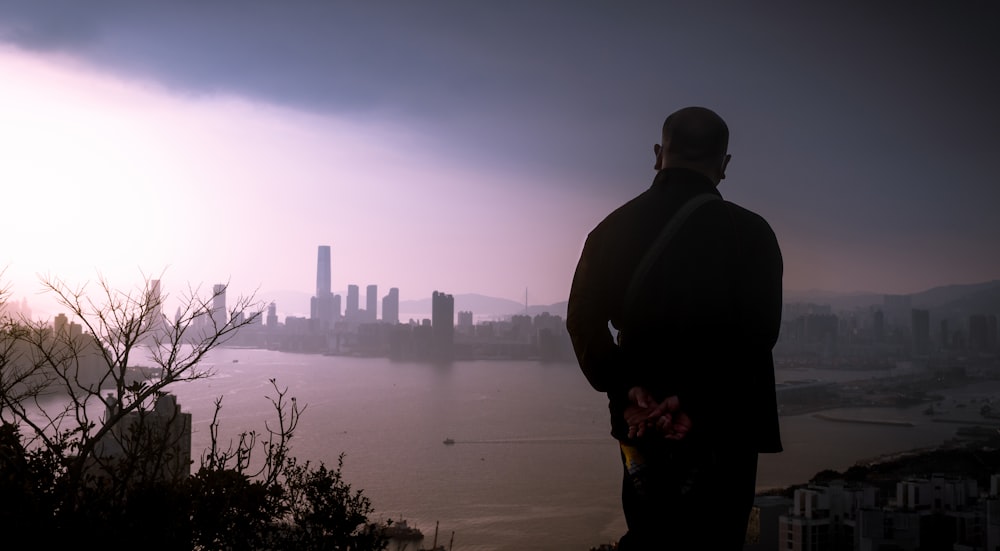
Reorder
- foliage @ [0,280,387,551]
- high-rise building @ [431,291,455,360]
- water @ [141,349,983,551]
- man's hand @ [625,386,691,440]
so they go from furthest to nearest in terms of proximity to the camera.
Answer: high-rise building @ [431,291,455,360]
water @ [141,349,983,551]
foliage @ [0,280,387,551]
man's hand @ [625,386,691,440]

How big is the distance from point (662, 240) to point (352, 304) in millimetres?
33415

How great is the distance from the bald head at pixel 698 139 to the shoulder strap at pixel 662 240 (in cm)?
5

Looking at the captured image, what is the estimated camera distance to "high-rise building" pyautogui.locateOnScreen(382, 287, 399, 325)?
3184 cm

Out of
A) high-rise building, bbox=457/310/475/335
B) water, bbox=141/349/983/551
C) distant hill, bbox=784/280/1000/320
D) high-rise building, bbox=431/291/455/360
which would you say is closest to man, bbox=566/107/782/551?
water, bbox=141/349/983/551

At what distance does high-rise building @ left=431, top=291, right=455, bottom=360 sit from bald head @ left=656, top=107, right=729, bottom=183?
24.0 m

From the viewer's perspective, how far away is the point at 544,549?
546 centimetres

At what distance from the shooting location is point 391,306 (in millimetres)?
32344

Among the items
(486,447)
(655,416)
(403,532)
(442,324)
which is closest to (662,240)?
(655,416)

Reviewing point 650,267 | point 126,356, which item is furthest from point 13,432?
point 650,267

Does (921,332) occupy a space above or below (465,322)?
below

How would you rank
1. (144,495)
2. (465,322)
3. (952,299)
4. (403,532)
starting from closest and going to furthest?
(144,495) < (403,532) < (952,299) < (465,322)

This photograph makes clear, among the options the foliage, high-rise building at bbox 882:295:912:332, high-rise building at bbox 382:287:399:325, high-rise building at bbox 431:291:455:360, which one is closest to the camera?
the foliage

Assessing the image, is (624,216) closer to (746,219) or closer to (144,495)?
(746,219)

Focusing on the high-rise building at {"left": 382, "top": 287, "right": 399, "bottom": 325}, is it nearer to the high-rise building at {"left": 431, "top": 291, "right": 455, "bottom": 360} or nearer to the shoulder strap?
the high-rise building at {"left": 431, "top": 291, "right": 455, "bottom": 360}
